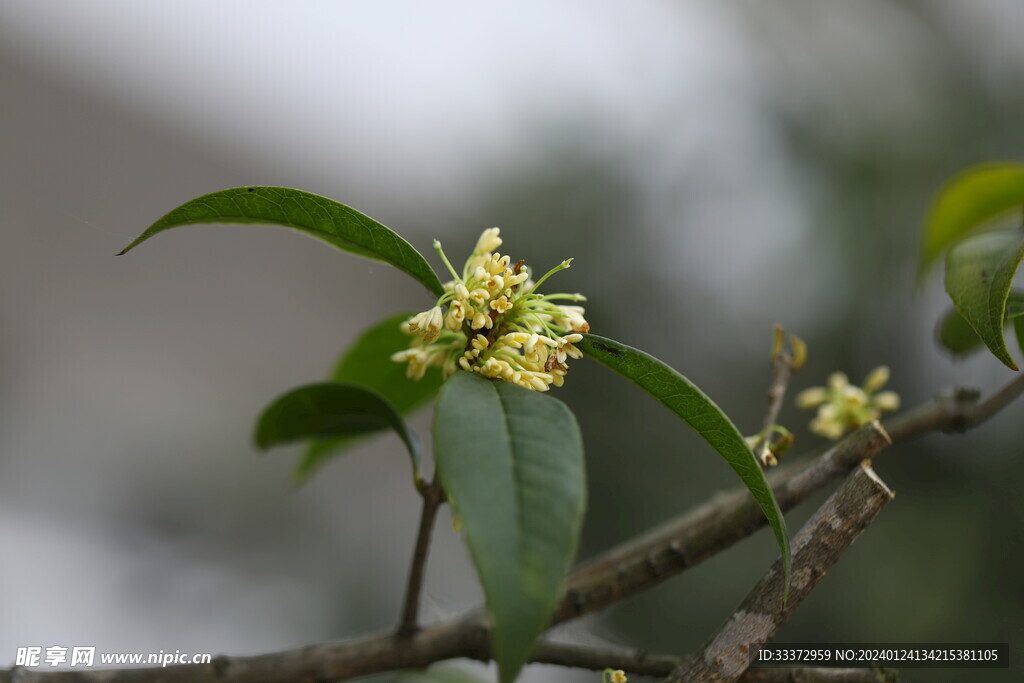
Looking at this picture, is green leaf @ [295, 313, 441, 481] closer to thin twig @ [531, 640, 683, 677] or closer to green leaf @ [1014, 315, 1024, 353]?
thin twig @ [531, 640, 683, 677]

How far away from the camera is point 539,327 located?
428 mm

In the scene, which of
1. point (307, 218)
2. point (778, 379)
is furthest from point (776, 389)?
point (307, 218)

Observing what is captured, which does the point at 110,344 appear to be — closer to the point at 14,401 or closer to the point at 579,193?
the point at 14,401

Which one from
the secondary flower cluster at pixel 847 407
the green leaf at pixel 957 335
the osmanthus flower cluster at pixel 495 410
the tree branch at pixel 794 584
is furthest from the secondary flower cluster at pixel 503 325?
the green leaf at pixel 957 335

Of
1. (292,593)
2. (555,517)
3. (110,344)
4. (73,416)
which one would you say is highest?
(555,517)

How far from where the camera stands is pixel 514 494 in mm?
301

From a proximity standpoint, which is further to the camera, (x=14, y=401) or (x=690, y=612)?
(x=14, y=401)

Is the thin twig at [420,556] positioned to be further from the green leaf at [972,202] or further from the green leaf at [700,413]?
the green leaf at [972,202]

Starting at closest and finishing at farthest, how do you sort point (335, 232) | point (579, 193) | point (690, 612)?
Result: point (335, 232) < point (690, 612) < point (579, 193)

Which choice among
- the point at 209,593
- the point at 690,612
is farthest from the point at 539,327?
the point at 209,593

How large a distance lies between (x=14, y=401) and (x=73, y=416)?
123 millimetres

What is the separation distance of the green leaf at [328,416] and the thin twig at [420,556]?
0.03 metres

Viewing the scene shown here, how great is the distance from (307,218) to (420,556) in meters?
0.21

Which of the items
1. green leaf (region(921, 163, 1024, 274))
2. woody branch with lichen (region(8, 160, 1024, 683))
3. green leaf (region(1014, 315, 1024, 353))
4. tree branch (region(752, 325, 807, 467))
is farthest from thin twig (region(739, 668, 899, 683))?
green leaf (region(921, 163, 1024, 274))
